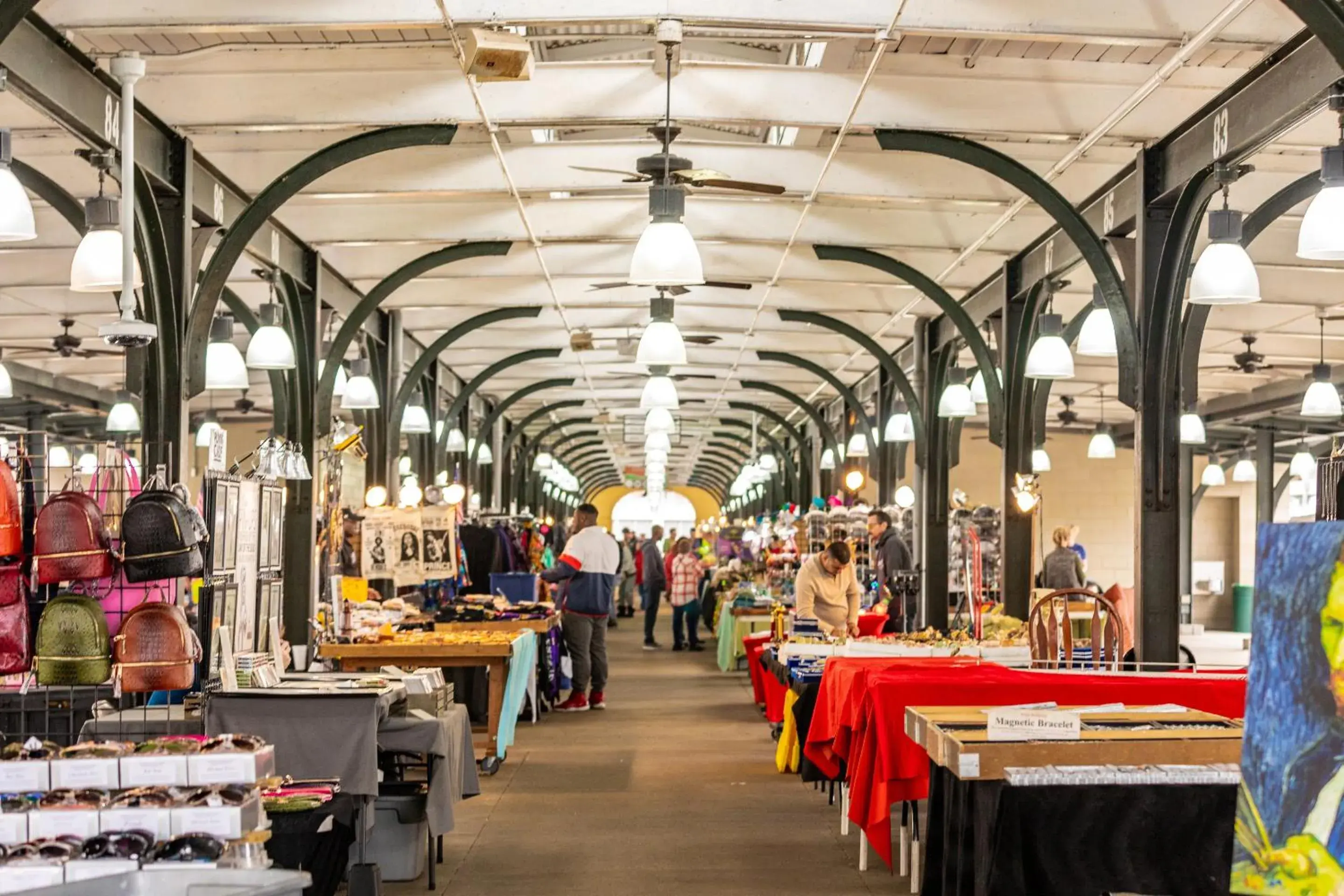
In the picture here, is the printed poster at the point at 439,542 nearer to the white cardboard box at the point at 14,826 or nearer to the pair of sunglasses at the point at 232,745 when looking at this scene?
the pair of sunglasses at the point at 232,745

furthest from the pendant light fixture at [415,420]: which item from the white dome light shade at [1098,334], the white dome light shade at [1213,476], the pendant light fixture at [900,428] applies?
the white dome light shade at [1213,476]

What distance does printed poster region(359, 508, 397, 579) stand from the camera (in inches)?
464

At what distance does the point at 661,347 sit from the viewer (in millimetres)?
8039

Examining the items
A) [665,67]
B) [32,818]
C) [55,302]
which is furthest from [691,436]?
[32,818]

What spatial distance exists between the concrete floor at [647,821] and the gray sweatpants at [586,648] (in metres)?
0.53

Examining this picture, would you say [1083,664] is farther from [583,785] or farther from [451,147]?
[451,147]

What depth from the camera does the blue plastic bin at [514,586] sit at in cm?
1423

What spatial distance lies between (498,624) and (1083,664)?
5383 mm


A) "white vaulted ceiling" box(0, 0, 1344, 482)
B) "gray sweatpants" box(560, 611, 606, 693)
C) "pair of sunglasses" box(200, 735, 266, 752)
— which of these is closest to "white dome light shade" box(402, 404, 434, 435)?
"white vaulted ceiling" box(0, 0, 1344, 482)

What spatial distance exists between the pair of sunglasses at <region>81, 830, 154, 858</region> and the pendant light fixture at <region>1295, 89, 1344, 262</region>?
427cm

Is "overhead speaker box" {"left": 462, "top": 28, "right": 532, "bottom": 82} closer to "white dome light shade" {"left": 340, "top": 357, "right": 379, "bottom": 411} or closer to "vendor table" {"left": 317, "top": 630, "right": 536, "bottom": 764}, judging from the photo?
"vendor table" {"left": 317, "top": 630, "right": 536, "bottom": 764}

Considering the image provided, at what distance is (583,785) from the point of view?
29.9ft

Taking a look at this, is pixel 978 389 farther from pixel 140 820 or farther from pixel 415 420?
pixel 140 820

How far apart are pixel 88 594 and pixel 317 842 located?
1.21 meters
